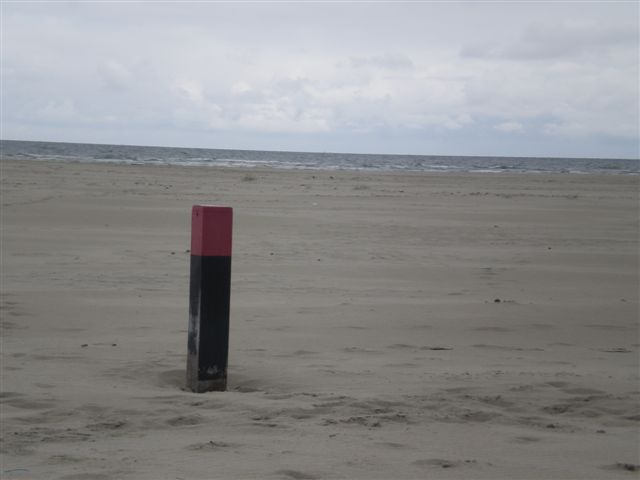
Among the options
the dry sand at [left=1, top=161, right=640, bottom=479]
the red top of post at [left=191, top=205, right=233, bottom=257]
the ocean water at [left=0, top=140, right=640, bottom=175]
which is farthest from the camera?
the ocean water at [left=0, top=140, right=640, bottom=175]

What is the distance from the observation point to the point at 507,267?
34.7ft

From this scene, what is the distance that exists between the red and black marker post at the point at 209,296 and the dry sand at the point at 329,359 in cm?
21

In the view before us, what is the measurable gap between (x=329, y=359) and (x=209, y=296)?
1.28m

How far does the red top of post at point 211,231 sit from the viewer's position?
4656 millimetres

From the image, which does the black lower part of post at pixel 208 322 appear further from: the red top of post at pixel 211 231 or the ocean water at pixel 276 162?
the ocean water at pixel 276 162

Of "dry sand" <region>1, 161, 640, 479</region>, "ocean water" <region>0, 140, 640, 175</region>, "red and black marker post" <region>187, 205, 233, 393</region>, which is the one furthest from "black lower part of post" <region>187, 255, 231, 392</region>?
"ocean water" <region>0, 140, 640, 175</region>

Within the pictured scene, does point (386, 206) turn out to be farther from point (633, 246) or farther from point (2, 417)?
point (2, 417)

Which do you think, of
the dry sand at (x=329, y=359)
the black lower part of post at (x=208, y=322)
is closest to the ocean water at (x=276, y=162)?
the dry sand at (x=329, y=359)

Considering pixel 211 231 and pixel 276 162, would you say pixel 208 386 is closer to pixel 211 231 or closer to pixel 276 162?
pixel 211 231

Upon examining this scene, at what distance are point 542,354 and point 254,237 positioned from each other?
767cm

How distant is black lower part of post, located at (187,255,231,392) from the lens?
15.4 feet

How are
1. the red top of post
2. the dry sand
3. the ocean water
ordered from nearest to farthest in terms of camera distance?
the dry sand, the red top of post, the ocean water

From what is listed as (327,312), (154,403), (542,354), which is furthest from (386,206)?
(154,403)

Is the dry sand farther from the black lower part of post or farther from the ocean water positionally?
the ocean water
